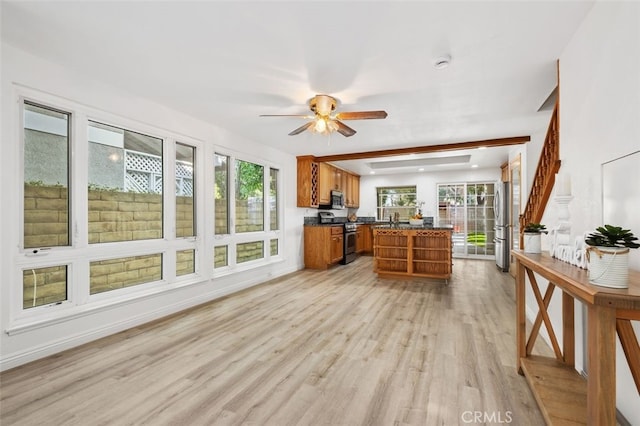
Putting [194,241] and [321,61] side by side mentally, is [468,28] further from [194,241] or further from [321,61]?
[194,241]

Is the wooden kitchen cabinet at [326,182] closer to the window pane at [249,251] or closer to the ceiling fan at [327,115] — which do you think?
the window pane at [249,251]

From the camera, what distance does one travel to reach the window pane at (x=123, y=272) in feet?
9.27

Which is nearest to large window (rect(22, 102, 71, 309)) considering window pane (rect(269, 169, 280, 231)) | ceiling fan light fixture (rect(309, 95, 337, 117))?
ceiling fan light fixture (rect(309, 95, 337, 117))

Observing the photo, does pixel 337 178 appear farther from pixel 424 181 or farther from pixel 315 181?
pixel 424 181

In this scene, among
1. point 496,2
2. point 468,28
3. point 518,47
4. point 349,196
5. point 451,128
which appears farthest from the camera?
Answer: point 349,196

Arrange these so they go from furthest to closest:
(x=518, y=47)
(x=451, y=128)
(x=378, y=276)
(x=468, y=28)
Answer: (x=378, y=276) → (x=451, y=128) → (x=518, y=47) → (x=468, y=28)

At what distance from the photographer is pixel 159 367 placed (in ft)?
7.32

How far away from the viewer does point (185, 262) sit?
12.3ft

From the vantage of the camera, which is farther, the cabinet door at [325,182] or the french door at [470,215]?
the french door at [470,215]

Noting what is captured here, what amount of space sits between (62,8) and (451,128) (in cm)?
416

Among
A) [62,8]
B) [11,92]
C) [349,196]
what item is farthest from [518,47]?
[349,196]

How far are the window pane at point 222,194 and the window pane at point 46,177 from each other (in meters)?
1.81

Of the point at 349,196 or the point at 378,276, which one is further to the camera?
the point at 349,196

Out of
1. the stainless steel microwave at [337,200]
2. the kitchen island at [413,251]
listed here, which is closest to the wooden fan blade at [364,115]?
the kitchen island at [413,251]
